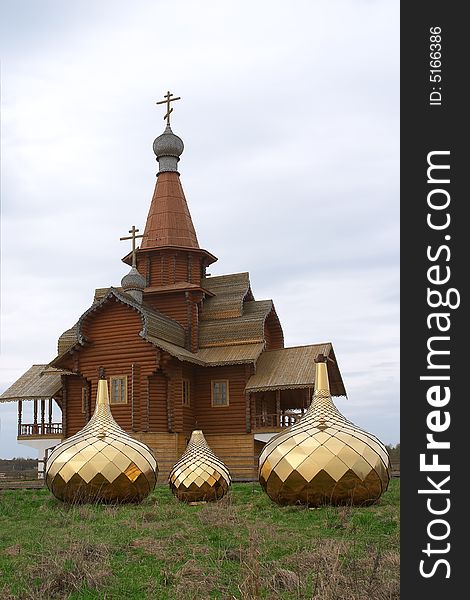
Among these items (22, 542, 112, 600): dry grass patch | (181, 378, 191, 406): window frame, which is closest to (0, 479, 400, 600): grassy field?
(22, 542, 112, 600): dry grass patch

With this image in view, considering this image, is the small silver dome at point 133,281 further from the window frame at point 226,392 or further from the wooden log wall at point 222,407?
the window frame at point 226,392

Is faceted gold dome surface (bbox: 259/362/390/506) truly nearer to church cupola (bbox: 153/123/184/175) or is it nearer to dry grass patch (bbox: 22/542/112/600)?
dry grass patch (bbox: 22/542/112/600)

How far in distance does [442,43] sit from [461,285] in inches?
51.0

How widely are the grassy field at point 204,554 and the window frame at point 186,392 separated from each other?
11570 millimetres

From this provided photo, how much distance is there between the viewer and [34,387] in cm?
2539

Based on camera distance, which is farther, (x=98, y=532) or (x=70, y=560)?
(x=98, y=532)

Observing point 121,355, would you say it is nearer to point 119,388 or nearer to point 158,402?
point 119,388

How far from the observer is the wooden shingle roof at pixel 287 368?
21.3m

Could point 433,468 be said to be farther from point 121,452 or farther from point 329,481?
point 121,452

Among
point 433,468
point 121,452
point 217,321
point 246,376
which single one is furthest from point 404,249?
point 217,321

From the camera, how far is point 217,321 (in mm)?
24312

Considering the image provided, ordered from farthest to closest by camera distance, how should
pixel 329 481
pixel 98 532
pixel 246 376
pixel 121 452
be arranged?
pixel 246 376 < pixel 121 452 < pixel 329 481 < pixel 98 532

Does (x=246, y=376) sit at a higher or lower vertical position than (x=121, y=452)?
higher

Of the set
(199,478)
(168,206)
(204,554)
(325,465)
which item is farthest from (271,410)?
(204,554)
